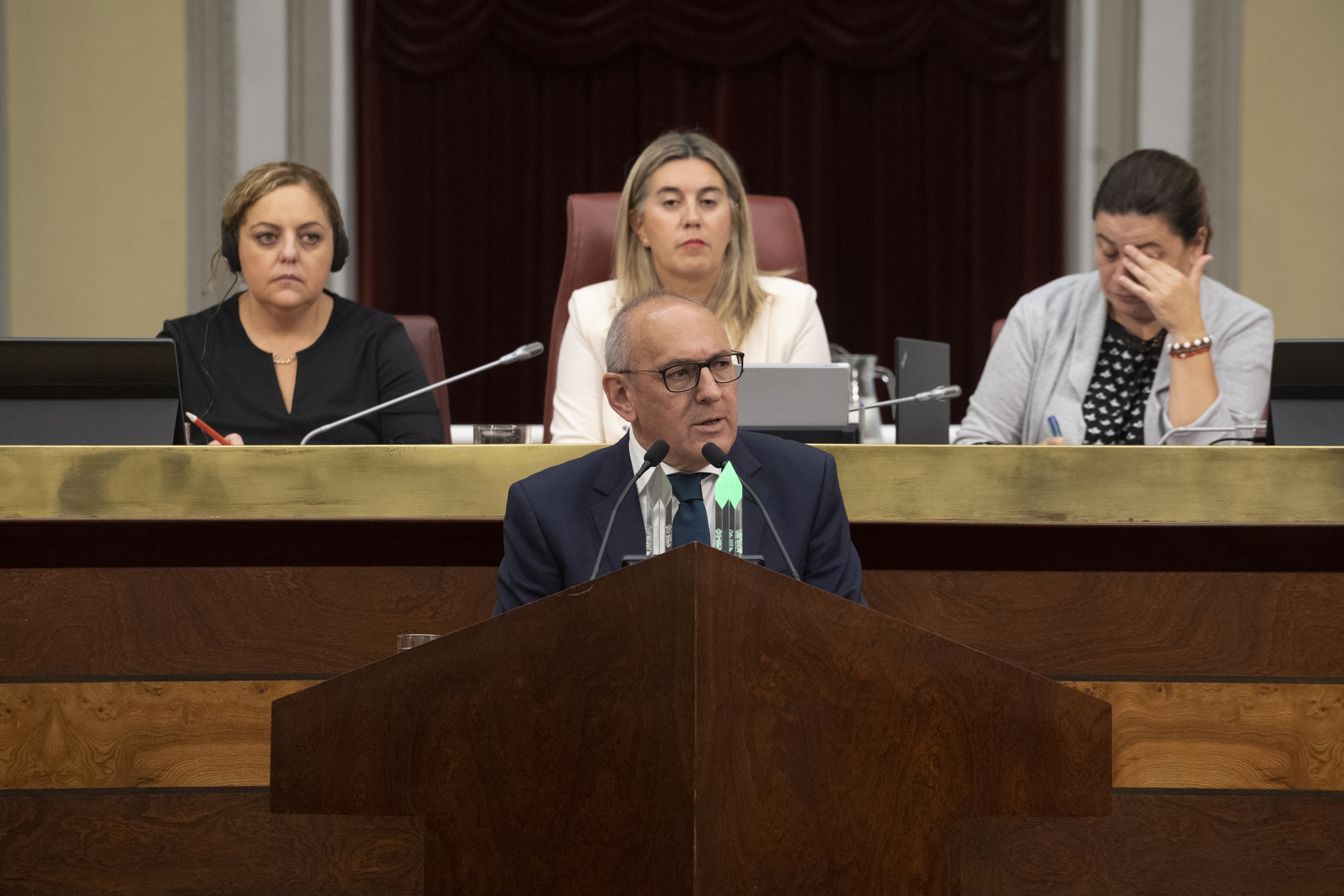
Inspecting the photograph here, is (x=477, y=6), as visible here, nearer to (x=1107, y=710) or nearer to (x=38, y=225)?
(x=38, y=225)

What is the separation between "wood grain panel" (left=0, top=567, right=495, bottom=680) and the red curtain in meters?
3.33

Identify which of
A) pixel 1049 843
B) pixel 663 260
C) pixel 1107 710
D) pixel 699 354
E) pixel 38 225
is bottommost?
pixel 1049 843

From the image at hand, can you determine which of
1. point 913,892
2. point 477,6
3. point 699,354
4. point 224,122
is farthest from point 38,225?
point 913,892

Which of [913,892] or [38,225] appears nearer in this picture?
[913,892]

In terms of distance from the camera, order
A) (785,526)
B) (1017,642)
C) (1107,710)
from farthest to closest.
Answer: (1017,642) → (785,526) → (1107,710)

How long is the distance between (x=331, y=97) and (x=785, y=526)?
357 cm

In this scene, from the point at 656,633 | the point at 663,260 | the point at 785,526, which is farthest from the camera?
the point at 663,260

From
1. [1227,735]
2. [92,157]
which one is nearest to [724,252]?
[1227,735]

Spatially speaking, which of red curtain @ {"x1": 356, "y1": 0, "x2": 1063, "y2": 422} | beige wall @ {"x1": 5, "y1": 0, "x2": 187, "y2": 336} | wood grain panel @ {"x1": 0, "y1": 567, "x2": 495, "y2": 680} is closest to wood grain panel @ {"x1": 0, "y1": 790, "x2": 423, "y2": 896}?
wood grain panel @ {"x1": 0, "y1": 567, "x2": 495, "y2": 680}

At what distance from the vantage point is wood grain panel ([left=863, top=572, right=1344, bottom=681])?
1.58 m

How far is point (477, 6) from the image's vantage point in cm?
473

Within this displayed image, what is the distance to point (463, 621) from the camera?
165 cm

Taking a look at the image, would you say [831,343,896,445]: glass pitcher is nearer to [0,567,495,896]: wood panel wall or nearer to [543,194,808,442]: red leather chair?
[543,194,808,442]: red leather chair

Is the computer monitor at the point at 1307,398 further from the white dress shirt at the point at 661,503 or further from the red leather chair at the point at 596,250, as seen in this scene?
the red leather chair at the point at 596,250
